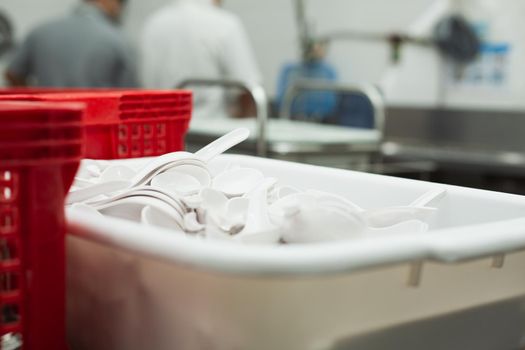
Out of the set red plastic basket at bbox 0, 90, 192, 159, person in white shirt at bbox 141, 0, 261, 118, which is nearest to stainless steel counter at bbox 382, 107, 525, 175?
person in white shirt at bbox 141, 0, 261, 118

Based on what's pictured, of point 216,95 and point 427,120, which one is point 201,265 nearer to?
point 216,95

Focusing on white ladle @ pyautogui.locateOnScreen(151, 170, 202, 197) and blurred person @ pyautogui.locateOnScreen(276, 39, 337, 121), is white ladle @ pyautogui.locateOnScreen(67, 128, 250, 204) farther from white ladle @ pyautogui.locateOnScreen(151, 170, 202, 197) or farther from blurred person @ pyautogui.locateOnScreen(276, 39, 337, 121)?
blurred person @ pyautogui.locateOnScreen(276, 39, 337, 121)

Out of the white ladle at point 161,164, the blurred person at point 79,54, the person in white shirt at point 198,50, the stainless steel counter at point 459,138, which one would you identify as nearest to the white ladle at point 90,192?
the white ladle at point 161,164

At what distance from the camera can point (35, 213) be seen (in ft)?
1.45

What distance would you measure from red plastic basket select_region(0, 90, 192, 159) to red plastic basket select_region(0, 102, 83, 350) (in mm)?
343

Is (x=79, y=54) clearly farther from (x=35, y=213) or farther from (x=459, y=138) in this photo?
(x=35, y=213)

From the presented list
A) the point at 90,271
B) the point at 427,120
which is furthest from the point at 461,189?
the point at 427,120

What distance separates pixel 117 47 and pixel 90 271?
2467 mm

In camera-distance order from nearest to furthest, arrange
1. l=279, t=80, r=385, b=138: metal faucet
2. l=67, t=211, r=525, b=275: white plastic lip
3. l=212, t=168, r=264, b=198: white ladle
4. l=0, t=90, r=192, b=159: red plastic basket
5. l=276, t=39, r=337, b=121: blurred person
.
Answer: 1. l=67, t=211, r=525, b=275: white plastic lip
2. l=212, t=168, r=264, b=198: white ladle
3. l=0, t=90, r=192, b=159: red plastic basket
4. l=279, t=80, r=385, b=138: metal faucet
5. l=276, t=39, r=337, b=121: blurred person

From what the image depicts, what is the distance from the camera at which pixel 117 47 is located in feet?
9.37

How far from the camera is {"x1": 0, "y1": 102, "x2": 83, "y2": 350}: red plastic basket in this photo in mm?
432

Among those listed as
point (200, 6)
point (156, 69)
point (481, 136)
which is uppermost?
point (200, 6)

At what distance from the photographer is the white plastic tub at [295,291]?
15.5 inches

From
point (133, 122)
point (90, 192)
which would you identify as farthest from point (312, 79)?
point (90, 192)
